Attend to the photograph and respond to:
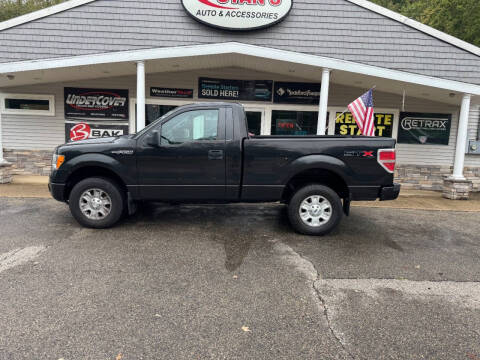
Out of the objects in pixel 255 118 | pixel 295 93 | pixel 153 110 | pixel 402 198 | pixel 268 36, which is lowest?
pixel 402 198

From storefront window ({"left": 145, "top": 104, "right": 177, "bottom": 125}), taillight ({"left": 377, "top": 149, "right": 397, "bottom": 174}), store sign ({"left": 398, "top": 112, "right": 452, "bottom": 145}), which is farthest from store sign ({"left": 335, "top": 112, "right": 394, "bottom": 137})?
taillight ({"left": 377, "top": 149, "right": 397, "bottom": 174})

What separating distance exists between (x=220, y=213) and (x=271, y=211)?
1.15m

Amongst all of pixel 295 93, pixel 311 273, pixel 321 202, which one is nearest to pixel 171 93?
pixel 295 93

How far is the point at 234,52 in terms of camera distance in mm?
8438

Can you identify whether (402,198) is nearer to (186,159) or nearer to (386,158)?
(386,158)

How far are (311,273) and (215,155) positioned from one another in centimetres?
229

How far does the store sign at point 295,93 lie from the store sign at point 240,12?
245cm

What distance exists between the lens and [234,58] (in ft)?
30.3

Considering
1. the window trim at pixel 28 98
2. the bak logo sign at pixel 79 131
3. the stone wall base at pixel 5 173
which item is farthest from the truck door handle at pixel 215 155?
the window trim at pixel 28 98

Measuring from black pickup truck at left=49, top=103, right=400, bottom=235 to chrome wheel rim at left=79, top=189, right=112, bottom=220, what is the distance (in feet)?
0.05

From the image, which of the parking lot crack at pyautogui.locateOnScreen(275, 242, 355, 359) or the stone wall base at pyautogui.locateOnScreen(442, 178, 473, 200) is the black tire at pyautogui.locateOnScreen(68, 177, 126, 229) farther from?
the stone wall base at pyautogui.locateOnScreen(442, 178, 473, 200)

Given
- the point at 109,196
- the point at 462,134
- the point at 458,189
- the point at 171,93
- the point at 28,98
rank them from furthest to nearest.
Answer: the point at 171,93, the point at 28,98, the point at 458,189, the point at 462,134, the point at 109,196

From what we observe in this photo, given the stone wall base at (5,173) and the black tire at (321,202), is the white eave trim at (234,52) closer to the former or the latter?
the stone wall base at (5,173)

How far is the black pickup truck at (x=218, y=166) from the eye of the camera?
511 centimetres
